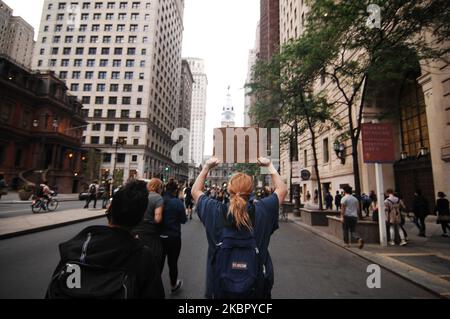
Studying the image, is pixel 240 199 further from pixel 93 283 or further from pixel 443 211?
pixel 443 211

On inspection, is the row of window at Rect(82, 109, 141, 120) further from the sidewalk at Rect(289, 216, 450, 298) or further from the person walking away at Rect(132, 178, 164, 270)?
the person walking away at Rect(132, 178, 164, 270)

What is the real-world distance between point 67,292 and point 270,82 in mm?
15252

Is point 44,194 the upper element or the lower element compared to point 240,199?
lower

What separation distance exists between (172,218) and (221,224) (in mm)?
2476

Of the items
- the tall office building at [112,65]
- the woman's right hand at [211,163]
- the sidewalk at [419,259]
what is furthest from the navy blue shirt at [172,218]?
the tall office building at [112,65]

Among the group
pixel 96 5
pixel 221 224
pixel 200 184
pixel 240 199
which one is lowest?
pixel 221 224

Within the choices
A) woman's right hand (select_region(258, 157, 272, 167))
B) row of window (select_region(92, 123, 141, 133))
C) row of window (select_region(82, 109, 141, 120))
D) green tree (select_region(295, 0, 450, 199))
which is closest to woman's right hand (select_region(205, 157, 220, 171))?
woman's right hand (select_region(258, 157, 272, 167))

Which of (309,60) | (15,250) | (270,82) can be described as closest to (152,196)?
(15,250)

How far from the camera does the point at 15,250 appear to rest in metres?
6.97

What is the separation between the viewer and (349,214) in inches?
347

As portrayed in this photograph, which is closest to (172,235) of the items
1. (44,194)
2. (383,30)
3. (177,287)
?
(177,287)

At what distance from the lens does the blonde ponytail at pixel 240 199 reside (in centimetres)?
211

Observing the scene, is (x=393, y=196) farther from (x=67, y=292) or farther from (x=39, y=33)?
(x=39, y=33)

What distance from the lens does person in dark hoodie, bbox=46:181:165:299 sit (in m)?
1.59
